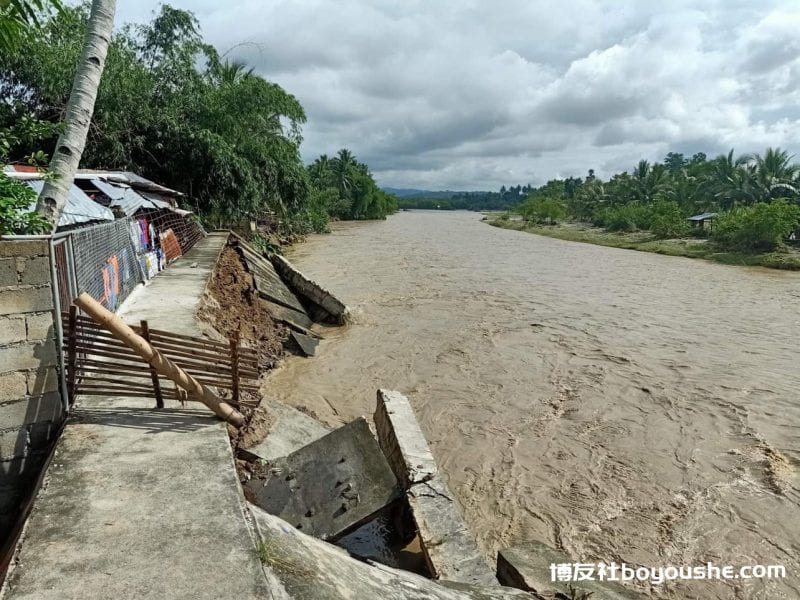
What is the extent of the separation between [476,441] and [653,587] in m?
2.78

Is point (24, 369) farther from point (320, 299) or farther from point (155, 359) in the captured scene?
point (320, 299)

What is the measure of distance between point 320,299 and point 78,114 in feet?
27.0

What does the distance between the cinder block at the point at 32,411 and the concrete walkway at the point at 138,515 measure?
0.46 ft

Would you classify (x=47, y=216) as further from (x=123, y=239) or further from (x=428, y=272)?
(x=428, y=272)

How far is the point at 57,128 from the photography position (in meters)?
4.70

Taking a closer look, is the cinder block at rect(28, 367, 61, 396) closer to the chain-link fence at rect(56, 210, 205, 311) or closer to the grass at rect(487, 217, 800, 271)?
the chain-link fence at rect(56, 210, 205, 311)

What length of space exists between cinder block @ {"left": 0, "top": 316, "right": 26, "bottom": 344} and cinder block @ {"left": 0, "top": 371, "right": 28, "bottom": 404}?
0.18 metres

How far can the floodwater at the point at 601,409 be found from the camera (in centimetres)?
526

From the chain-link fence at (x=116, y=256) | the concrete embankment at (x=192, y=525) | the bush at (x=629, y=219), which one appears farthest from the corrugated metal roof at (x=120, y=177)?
the bush at (x=629, y=219)

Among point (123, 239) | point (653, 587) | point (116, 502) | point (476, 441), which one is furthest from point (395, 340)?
point (116, 502)

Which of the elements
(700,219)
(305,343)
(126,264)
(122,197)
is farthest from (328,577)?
(700,219)

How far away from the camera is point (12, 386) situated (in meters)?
3.37

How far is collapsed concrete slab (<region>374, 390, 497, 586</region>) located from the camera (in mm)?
3611

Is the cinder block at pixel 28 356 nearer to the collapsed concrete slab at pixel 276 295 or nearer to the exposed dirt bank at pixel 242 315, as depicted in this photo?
the exposed dirt bank at pixel 242 315
